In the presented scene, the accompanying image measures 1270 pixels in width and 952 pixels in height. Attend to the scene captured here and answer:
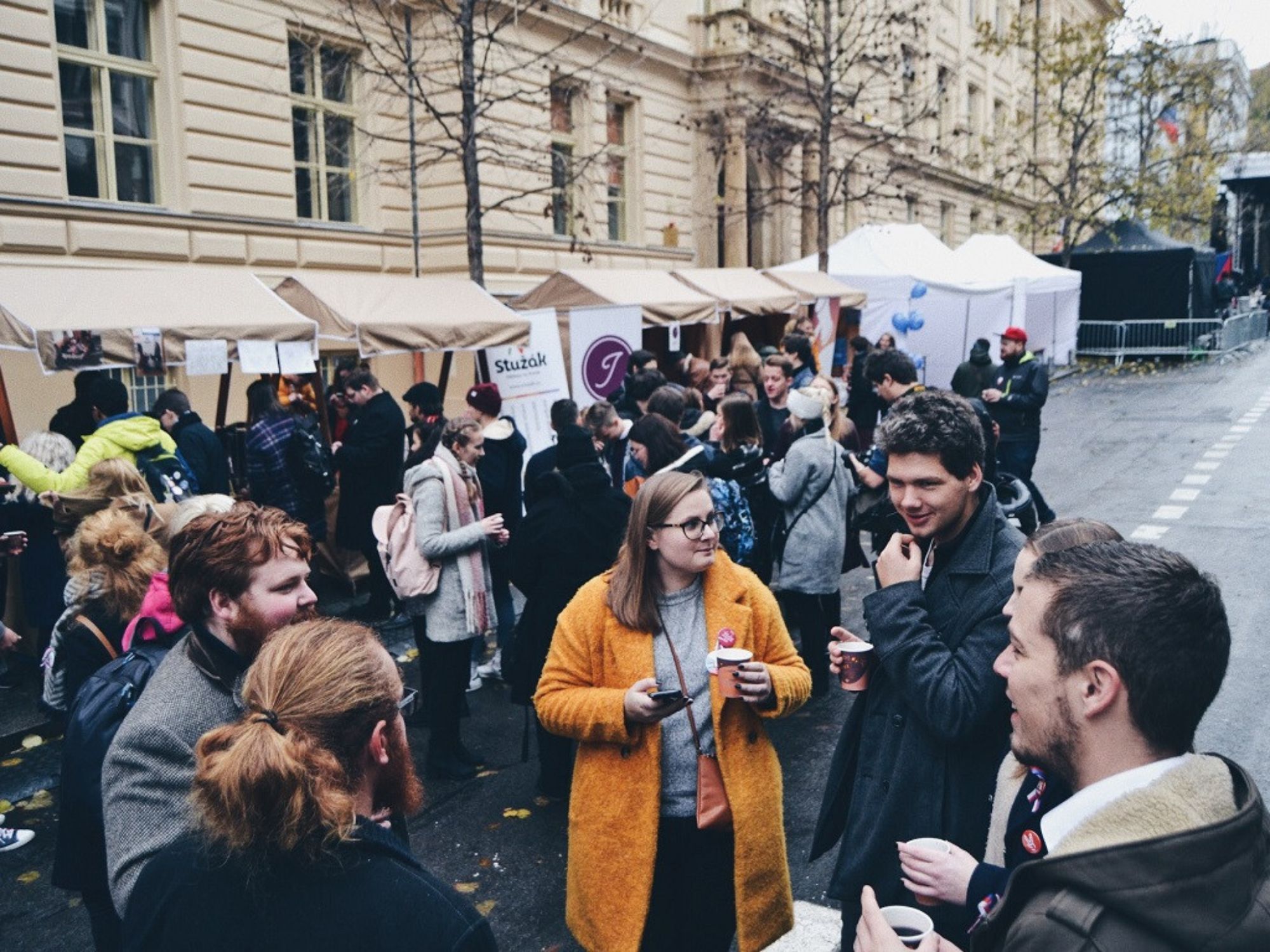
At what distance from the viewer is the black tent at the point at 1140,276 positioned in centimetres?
3100

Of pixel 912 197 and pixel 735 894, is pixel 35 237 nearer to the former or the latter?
pixel 735 894

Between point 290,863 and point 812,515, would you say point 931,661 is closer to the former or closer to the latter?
point 290,863

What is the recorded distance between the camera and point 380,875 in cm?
172

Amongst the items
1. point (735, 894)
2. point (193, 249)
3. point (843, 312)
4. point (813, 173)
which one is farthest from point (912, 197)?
point (735, 894)

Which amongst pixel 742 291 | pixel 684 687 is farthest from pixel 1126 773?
pixel 742 291

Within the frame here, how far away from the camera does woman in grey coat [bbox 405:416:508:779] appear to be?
5.67 metres

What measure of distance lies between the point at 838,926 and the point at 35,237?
474 inches

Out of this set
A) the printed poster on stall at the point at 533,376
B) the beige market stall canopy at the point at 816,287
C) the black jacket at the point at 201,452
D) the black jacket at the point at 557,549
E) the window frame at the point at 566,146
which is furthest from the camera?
the window frame at the point at 566,146

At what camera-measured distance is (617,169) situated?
2175cm

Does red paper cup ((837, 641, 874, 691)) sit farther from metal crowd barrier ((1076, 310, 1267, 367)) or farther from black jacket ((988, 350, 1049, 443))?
metal crowd barrier ((1076, 310, 1267, 367))

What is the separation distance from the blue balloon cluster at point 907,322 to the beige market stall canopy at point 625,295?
638cm

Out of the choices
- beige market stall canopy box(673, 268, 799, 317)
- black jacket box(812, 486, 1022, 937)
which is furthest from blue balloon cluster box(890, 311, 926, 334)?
black jacket box(812, 486, 1022, 937)

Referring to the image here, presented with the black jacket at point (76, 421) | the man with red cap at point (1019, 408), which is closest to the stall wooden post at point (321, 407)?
the black jacket at point (76, 421)

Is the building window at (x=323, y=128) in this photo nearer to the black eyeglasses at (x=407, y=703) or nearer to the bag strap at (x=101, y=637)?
the bag strap at (x=101, y=637)
